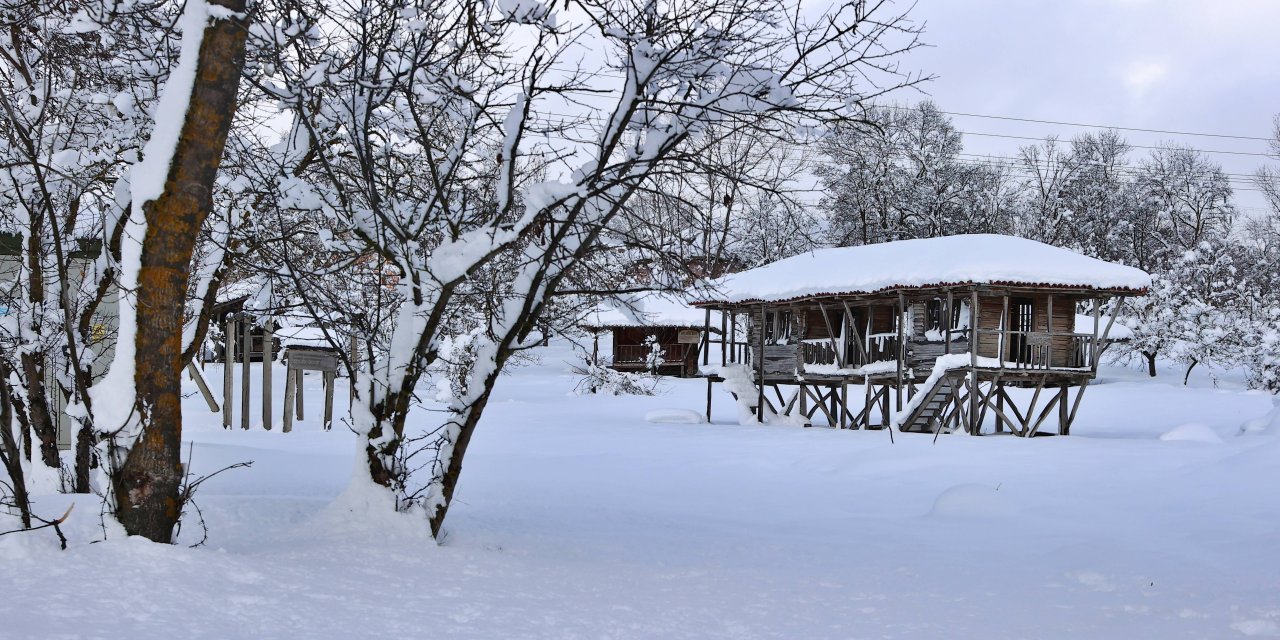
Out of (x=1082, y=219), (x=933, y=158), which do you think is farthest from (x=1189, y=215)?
(x=933, y=158)

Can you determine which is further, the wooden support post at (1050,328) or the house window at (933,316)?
the house window at (933,316)

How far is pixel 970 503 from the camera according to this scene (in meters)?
12.0

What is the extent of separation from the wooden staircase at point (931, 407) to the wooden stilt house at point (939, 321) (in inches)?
1.2

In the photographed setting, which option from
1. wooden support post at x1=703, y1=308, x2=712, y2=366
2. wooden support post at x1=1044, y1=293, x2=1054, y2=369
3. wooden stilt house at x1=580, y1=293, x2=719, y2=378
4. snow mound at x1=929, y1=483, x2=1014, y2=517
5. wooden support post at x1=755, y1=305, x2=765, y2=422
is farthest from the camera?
wooden stilt house at x1=580, y1=293, x2=719, y2=378

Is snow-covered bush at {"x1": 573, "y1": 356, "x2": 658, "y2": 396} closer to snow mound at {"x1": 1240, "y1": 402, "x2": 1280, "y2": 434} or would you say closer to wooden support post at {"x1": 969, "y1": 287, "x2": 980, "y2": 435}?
wooden support post at {"x1": 969, "y1": 287, "x2": 980, "y2": 435}

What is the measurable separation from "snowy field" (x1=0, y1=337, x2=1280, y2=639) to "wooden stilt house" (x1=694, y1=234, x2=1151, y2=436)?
4.22 meters

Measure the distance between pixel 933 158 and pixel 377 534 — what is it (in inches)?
1580

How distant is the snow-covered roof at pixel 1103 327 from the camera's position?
124 ft

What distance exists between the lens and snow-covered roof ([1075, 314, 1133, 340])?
37.9 m

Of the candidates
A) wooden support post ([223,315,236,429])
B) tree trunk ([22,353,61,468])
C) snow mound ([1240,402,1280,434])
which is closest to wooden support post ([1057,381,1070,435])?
snow mound ([1240,402,1280,434])

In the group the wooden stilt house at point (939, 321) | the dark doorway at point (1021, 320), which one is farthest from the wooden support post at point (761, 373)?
the dark doorway at point (1021, 320)

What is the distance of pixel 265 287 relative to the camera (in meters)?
8.87

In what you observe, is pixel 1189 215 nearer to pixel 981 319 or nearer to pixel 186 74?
pixel 981 319

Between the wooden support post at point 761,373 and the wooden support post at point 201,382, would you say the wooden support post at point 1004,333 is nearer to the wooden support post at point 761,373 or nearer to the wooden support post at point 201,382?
the wooden support post at point 761,373
